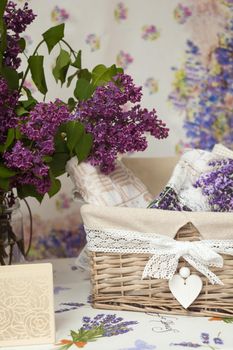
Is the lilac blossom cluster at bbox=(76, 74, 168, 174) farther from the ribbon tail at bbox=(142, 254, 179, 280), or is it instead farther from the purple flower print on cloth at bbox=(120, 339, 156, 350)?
the purple flower print on cloth at bbox=(120, 339, 156, 350)

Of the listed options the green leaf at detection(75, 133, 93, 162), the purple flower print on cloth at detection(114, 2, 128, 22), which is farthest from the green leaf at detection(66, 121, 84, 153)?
the purple flower print on cloth at detection(114, 2, 128, 22)

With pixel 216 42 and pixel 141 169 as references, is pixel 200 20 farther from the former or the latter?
pixel 141 169

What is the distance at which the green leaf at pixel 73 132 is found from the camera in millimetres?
1143

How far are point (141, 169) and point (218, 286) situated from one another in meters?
0.46

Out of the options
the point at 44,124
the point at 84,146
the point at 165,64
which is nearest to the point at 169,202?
the point at 84,146

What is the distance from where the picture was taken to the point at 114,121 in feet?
3.87

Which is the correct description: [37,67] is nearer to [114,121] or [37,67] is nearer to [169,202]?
[114,121]

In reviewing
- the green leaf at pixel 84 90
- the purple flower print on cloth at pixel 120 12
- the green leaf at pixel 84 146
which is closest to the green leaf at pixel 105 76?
the green leaf at pixel 84 90

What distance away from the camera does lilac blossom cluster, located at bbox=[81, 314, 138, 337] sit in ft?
3.51

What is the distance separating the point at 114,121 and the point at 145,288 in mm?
335

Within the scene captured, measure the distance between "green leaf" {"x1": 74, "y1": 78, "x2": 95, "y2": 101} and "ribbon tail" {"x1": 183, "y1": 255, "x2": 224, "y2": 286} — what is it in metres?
0.38

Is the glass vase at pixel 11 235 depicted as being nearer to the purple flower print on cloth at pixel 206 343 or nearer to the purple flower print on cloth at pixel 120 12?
the purple flower print on cloth at pixel 206 343

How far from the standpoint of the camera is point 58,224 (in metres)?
1.70

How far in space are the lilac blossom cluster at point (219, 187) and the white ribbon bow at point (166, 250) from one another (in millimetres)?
94
